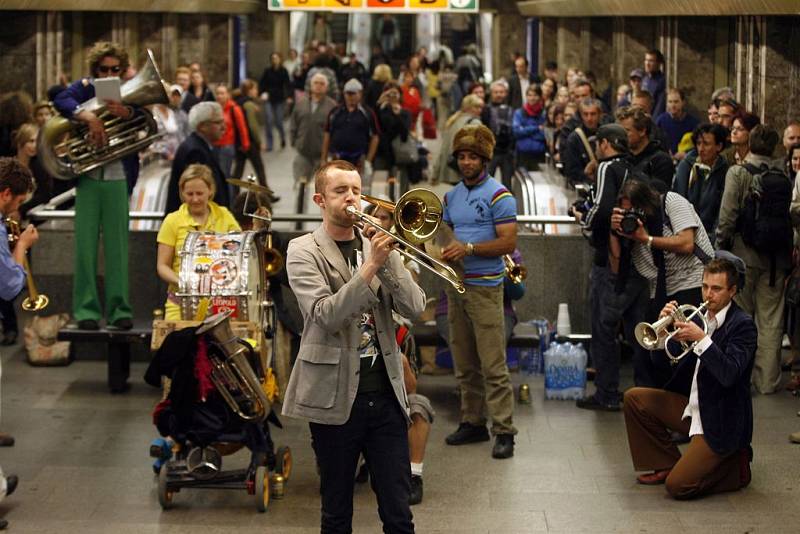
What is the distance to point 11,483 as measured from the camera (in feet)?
26.2

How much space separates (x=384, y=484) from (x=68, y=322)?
18.6ft

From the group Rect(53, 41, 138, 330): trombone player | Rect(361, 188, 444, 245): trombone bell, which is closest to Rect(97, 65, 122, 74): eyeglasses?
Rect(53, 41, 138, 330): trombone player

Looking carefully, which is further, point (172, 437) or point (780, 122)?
point (780, 122)

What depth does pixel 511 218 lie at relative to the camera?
895 cm

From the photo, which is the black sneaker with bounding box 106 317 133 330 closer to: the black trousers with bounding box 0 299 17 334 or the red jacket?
the black trousers with bounding box 0 299 17 334

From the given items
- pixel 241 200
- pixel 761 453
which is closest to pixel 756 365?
pixel 761 453

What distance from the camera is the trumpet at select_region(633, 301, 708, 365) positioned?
799 centimetres

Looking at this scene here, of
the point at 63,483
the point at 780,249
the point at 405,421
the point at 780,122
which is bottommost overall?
the point at 63,483

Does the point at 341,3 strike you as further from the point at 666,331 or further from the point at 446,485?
the point at 666,331

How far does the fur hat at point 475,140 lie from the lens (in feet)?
28.9

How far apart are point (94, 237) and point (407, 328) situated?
3.68m

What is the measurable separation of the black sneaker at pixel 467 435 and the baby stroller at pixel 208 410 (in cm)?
154

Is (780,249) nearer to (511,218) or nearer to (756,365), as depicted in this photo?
(756,365)

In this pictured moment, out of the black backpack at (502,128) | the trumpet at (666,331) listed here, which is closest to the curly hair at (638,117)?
the trumpet at (666,331)
